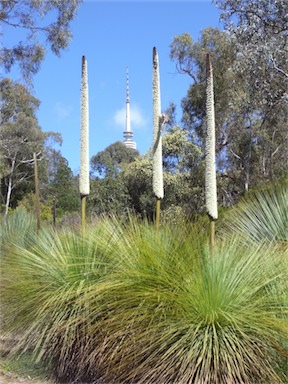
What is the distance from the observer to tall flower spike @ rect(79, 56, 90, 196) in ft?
17.2

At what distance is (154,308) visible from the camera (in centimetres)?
348

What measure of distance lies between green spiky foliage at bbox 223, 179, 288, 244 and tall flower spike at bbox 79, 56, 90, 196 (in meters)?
1.98

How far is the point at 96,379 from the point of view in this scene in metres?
3.71

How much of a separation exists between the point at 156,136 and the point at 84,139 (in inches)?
31.0

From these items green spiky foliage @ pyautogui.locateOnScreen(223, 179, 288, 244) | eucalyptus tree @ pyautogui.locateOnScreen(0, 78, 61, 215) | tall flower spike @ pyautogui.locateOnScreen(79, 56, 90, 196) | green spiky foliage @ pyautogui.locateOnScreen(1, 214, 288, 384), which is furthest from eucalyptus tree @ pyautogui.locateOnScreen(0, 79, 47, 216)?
green spiky foliage @ pyautogui.locateOnScreen(1, 214, 288, 384)

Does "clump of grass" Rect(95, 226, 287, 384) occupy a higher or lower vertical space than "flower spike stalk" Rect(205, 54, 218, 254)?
lower

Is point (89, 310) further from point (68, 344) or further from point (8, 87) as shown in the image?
point (8, 87)

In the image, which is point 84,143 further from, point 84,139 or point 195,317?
point 195,317

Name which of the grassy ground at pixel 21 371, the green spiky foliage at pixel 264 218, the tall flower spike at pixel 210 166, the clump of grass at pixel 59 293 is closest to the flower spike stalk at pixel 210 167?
the tall flower spike at pixel 210 166

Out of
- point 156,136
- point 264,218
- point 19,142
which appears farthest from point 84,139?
point 19,142

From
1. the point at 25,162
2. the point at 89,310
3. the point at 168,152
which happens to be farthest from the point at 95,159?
the point at 89,310

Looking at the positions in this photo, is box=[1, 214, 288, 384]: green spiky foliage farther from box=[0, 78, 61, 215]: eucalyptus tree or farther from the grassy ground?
box=[0, 78, 61, 215]: eucalyptus tree

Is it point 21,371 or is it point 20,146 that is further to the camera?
point 20,146

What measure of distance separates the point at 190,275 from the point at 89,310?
86 cm
